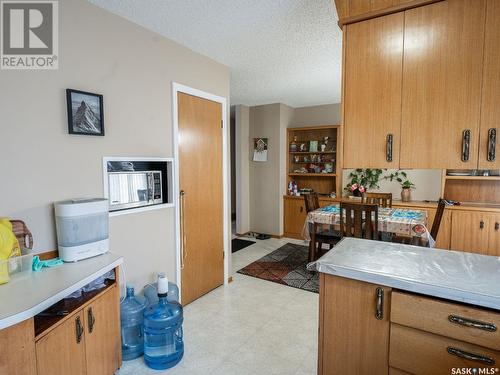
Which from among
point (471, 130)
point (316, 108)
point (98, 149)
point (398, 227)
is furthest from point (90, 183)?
point (316, 108)

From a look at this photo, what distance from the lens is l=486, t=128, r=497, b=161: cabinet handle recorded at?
137 centimetres

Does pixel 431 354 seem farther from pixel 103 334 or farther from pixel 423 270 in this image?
pixel 103 334

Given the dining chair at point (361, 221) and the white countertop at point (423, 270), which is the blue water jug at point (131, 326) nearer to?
the white countertop at point (423, 270)

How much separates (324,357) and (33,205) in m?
1.88

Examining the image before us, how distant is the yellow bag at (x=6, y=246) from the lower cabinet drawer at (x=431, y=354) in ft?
5.99

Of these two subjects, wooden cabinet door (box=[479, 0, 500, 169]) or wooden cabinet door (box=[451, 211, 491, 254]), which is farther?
wooden cabinet door (box=[451, 211, 491, 254])

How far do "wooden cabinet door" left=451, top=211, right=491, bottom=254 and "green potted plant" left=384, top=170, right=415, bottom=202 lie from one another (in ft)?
2.23

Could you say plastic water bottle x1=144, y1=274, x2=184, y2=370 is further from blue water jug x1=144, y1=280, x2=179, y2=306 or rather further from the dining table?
the dining table

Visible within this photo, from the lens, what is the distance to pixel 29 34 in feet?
5.71

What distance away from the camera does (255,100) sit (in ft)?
16.0

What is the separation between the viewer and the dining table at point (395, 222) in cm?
287

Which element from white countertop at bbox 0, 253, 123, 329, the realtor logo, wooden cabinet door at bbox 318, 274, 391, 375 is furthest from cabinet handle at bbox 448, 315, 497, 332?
the realtor logo

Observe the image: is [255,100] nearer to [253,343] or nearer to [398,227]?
[398,227]

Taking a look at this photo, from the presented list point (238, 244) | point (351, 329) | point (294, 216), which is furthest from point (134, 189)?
point (294, 216)
